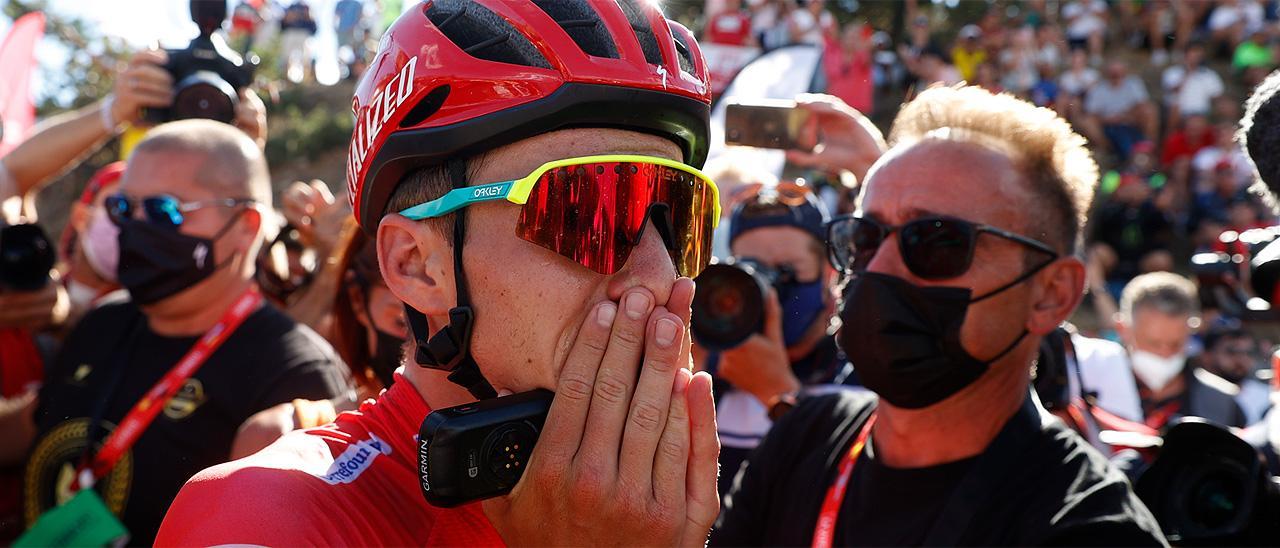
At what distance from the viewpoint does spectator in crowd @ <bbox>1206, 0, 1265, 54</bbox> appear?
20.8 metres

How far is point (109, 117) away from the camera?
5.35 metres

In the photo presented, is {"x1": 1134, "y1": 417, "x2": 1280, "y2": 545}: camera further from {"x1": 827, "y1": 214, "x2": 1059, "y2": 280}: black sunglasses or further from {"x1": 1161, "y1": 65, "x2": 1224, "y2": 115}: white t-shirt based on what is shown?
{"x1": 1161, "y1": 65, "x2": 1224, "y2": 115}: white t-shirt

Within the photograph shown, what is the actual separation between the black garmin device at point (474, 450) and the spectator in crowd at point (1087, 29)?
21078mm

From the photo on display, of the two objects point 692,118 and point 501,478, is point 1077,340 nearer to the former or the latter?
point 692,118

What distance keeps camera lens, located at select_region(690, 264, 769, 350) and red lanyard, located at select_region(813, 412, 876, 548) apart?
0.94 meters

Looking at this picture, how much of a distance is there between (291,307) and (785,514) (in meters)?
3.14

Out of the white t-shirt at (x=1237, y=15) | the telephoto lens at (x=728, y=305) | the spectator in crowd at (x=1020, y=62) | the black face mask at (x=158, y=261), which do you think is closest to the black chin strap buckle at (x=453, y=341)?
the telephoto lens at (x=728, y=305)

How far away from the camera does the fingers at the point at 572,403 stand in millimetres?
1888

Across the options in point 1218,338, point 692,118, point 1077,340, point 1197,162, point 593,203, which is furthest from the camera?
point 1197,162

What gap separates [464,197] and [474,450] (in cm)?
49

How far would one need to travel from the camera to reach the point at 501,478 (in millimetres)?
1859

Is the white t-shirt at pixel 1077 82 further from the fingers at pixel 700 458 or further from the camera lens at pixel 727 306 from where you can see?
the fingers at pixel 700 458

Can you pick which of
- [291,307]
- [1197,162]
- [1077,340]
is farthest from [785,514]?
[1197,162]

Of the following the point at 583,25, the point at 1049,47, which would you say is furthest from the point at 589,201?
the point at 1049,47
